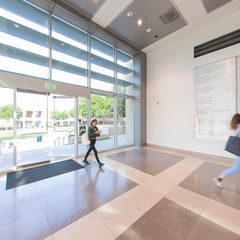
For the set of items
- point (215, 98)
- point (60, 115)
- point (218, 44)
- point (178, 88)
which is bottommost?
point (60, 115)

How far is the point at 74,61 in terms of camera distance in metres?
5.01

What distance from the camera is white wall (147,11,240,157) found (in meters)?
4.71

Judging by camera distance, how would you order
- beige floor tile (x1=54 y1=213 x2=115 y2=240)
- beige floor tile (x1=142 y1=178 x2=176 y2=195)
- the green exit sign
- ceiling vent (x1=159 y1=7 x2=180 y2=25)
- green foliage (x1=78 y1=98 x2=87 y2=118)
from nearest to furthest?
beige floor tile (x1=54 y1=213 x2=115 y2=240) → beige floor tile (x1=142 y1=178 x2=176 y2=195) → the green exit sign → ceiling vent (x1=159 y1=7 x2=180 y2=25) → green foliage (x1=78 y1=98 x2=87 y2=118)

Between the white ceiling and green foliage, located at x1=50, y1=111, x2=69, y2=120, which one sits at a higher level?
the white ceiling

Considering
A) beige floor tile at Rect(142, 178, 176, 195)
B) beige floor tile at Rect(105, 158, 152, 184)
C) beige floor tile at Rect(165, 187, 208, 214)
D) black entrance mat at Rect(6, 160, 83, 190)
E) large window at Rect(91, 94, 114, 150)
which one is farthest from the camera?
large window at Rect(91, 94, 114, 150)

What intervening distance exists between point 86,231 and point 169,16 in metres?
6.16

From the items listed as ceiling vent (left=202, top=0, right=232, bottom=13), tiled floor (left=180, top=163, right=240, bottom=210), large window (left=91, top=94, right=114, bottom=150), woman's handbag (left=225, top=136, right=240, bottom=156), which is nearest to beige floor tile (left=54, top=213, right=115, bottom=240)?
tiled floor (left=180, top=163, right=240, bottom=210)

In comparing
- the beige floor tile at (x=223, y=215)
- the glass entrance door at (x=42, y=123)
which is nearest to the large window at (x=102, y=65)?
the glass entrance door at (x=42, y=123)

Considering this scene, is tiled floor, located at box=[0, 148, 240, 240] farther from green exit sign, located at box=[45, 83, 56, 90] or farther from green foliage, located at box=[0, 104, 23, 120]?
green exit sign, located at box=[45, 83, 56, 90]

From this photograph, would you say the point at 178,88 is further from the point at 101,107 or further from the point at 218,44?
the point at 101,107

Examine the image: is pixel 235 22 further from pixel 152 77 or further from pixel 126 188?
pixel 126 188

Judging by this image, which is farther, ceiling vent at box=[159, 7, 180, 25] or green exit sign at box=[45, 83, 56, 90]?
ceiling vent at box=[159, 7, 180, 25]

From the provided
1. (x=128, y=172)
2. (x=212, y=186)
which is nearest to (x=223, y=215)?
(x=212, y=186)

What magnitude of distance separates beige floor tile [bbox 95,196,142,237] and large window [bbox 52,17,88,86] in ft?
13.8
